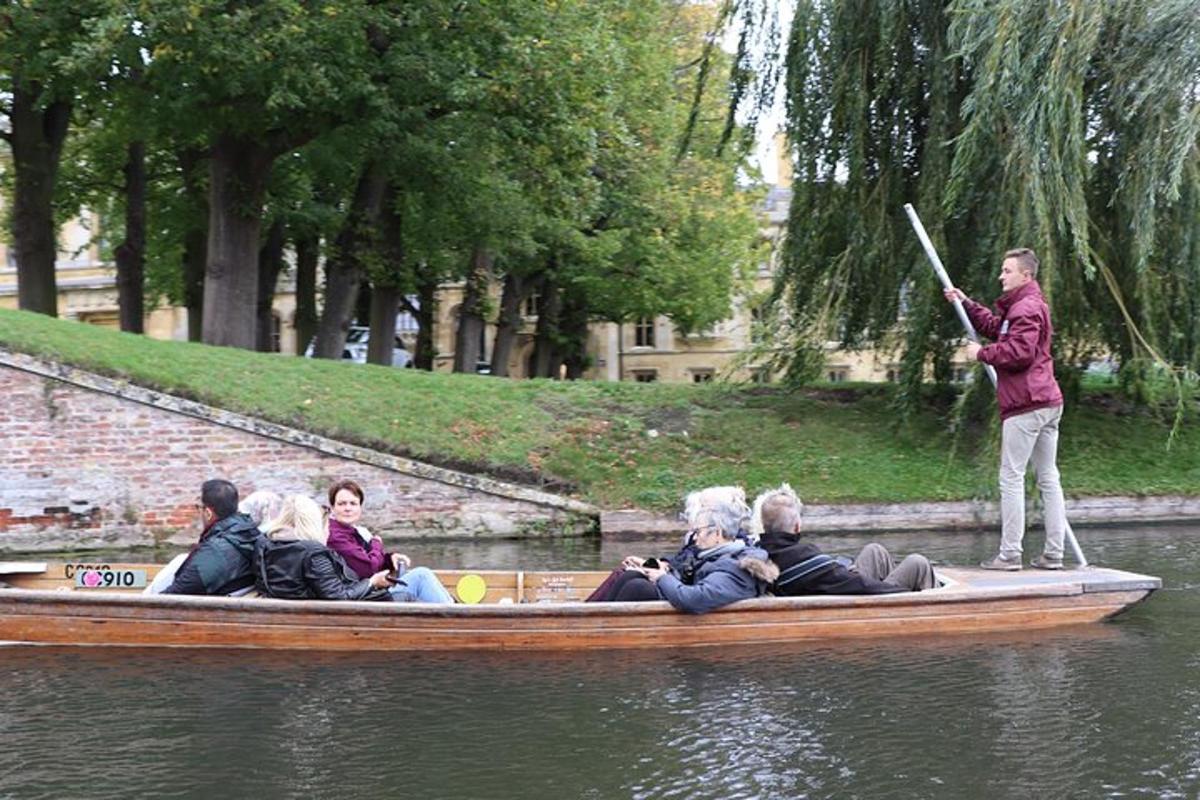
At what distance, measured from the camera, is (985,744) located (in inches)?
240

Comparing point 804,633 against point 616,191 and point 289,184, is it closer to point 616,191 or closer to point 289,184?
point 289,184

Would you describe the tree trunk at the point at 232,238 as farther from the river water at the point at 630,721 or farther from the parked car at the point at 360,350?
the parked car at the point at 360,350

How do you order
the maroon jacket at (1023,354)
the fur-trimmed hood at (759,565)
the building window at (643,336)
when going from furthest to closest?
1. the building window at (643,336)
2. the maroon jacket at (1023,354)
3. the fur-trimmed hood at (759,565)

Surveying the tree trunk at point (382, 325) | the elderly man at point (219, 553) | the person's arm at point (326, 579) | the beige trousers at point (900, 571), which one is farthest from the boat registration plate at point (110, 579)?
the tree trunk at point (382, 325)

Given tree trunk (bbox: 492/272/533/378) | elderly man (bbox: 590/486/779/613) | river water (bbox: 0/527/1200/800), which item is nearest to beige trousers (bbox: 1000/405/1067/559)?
river water (bbox: 0/527/1200/800)

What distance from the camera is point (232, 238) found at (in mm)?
20234

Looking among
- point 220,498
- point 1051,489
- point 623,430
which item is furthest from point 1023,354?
point 623,430

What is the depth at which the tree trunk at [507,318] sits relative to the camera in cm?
3100

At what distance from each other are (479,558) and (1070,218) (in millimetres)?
6923

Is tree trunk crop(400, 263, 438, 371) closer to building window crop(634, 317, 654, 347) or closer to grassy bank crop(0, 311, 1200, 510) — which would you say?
grassy bank crop(0, 311, 1200, 510)

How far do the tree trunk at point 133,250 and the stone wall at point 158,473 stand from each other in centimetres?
841

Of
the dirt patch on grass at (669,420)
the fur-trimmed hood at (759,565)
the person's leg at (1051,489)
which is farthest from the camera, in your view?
the dirt patch on grass at (669,420)

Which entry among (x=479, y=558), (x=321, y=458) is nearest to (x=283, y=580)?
(x=479, y=558)

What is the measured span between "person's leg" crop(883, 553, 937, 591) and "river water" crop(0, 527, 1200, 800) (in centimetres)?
48
